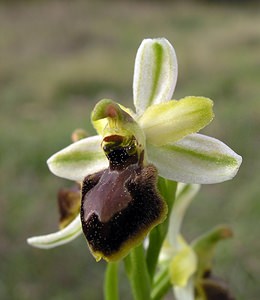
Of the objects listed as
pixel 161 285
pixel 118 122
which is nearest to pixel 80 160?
pixel 118 122

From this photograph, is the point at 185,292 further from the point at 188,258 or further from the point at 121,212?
the point at 121,212

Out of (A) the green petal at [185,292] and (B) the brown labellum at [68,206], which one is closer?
(B) the brown labellum at [68,206]

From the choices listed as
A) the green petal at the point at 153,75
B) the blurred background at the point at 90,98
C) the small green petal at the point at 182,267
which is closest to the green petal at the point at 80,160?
the green petal at the point at 153,75

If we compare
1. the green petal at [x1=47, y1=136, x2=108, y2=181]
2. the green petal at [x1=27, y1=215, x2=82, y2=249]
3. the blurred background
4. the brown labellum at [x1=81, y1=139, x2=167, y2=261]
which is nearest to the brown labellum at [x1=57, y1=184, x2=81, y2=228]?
the green petal at [x1=27, y1=215, x2=82, y2=249]

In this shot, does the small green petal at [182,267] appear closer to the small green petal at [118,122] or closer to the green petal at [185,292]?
the green petal at [185,292]

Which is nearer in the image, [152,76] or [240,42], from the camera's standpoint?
[152,76]

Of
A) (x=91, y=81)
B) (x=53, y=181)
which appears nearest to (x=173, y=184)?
(x=53, y=181)

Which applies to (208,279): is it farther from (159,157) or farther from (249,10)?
(249,10)
